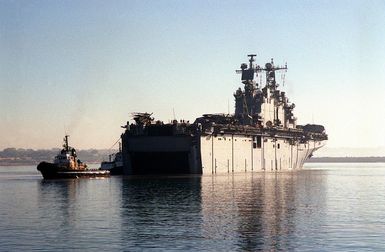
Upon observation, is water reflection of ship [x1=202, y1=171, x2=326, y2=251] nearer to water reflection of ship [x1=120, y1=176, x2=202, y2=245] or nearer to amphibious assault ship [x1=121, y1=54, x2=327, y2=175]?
water reflection of ship [x1=120, y1=176, x2=202, y2=245]

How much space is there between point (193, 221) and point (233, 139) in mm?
56240

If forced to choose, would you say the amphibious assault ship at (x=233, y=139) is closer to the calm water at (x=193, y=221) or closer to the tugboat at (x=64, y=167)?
the tugboat at (x=64, y=167)

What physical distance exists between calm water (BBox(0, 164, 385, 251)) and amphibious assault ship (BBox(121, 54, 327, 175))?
2610cm

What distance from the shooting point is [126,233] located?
30531 millimetres

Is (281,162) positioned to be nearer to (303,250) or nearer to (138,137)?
(138,137)

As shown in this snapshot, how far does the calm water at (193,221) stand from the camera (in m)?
27.7

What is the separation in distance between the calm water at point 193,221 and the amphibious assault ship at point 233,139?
26099 millimetres

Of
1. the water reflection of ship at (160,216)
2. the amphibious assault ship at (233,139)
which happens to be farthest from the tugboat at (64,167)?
the water reflection of ship at (160,216)

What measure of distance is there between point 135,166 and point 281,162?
104ft

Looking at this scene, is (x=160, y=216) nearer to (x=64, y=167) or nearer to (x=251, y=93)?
(x=64, y=167)

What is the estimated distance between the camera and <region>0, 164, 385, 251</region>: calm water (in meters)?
27.7

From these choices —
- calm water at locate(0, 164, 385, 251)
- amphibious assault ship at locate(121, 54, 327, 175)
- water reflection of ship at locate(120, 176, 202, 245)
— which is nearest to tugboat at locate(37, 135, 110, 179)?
amphibious assault ship at locate(121, 54, 327, 175)

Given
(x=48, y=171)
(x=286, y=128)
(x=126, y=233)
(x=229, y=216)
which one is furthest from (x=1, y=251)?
(x=286, y=128)

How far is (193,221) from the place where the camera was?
34906 mm
